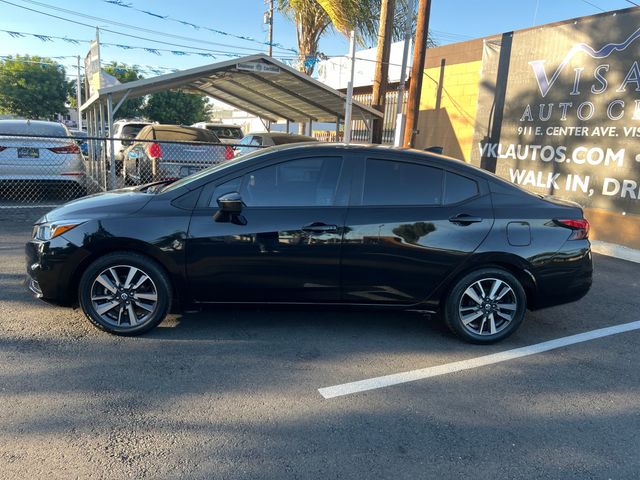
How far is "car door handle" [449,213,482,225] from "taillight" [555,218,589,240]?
2.45ft

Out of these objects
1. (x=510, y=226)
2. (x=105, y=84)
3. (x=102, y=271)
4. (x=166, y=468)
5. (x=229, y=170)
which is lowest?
(x=166, y=468)

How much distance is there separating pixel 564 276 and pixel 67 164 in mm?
8493

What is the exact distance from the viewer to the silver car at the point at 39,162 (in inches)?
341

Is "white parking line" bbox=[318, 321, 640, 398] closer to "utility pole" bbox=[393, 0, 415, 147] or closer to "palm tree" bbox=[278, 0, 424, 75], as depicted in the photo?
"utility pole" bbox=[393, 0, 415, 147]

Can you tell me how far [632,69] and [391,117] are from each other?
7.70 metres

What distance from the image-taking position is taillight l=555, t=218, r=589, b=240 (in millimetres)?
4285

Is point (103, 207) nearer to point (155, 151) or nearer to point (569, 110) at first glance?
point (155, 151)

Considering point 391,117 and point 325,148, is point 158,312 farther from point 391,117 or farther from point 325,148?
point 391,117

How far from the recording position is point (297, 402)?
10.7ft

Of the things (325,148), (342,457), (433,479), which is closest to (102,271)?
(325,148)

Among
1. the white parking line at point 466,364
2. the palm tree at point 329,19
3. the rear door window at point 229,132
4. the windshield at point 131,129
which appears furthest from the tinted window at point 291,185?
the rear door window at point 229,132

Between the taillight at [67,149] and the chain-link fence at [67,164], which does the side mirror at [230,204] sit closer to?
the chain-link fence at [67,164]

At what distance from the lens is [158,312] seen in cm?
401

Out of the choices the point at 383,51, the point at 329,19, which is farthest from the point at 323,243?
the point at 329,19
